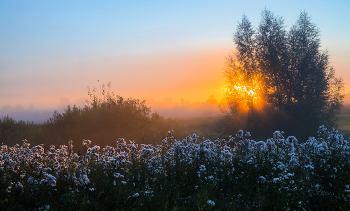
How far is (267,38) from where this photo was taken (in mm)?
23438

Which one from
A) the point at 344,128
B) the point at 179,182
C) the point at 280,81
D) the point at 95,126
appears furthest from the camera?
the point at 344,128

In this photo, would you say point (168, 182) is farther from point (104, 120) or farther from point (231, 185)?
point (104, 120)

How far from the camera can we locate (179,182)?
6.81 m

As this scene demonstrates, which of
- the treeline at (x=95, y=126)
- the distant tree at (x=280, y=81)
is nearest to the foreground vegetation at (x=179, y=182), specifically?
the treeline at (x=95, y=126)

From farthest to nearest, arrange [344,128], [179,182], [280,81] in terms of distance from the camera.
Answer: [344,128] < [280,81] < [179,182]

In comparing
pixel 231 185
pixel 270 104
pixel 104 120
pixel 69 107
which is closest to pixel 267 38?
pixel 270 104

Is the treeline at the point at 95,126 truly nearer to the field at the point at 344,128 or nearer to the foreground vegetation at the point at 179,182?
the foreground vegetation at the point at 179,182

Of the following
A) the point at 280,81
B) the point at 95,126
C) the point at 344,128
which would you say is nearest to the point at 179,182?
the point at 95,126

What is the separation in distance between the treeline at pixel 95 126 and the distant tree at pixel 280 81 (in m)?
9.64

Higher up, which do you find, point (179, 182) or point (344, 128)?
point (344, 128)

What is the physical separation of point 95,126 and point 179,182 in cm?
1100

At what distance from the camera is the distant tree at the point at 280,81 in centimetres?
2233

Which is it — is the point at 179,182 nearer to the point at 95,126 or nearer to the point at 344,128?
the point at 95,126

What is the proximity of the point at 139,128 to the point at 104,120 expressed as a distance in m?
2.31
